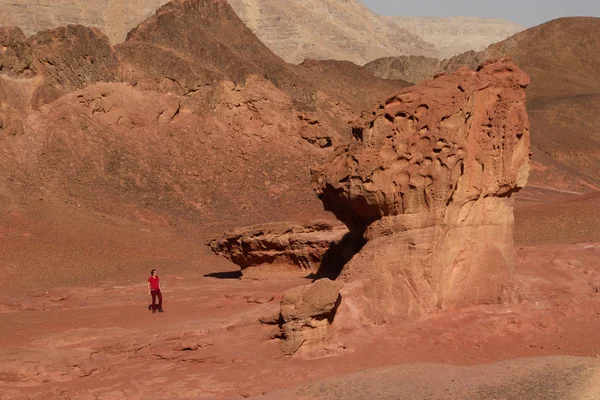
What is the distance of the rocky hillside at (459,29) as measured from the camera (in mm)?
154500

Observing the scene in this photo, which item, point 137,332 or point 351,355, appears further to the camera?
point 137,332

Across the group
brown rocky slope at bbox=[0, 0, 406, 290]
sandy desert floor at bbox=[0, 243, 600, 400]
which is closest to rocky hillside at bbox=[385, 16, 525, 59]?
brown rocky slope at bbox=[0, 0, 406, 290]

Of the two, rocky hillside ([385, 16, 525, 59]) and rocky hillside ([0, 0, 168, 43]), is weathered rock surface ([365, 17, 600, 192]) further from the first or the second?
rocky hillside ([385, 16, 525, 59])

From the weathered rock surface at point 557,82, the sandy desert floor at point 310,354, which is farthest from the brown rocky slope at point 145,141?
the weathered rock surface at point 557,82

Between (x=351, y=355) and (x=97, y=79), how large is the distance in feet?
96.6

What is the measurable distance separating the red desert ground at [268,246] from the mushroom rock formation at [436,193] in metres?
0.03

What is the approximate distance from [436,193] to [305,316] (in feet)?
10.4

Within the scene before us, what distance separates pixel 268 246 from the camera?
2006cm

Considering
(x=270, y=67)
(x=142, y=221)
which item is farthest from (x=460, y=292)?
(x=270, y=67)

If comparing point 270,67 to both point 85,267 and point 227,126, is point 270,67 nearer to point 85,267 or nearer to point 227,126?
point 227,126

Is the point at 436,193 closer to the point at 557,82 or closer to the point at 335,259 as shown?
the point at 335,259

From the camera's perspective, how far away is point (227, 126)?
135ft

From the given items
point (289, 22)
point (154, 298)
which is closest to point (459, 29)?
point (289, 22)

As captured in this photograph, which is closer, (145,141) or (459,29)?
(145,141)
